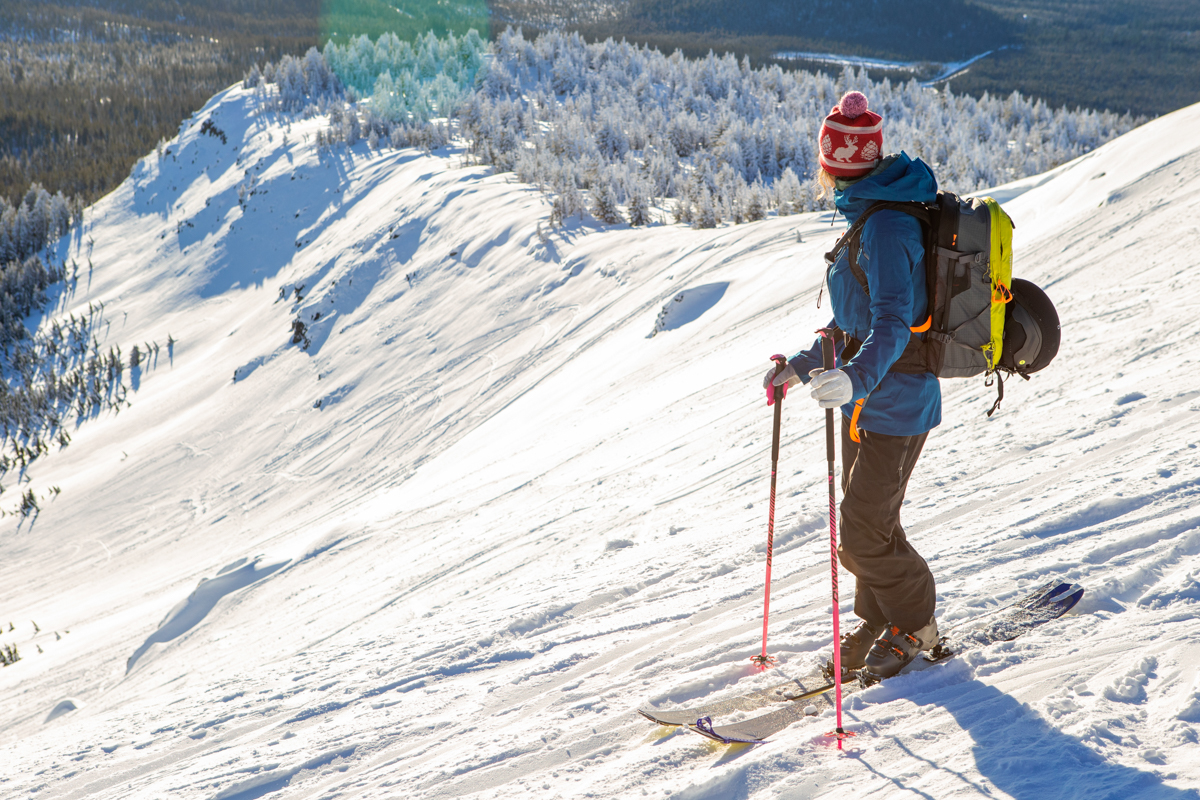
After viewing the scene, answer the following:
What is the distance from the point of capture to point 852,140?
235 centimetres

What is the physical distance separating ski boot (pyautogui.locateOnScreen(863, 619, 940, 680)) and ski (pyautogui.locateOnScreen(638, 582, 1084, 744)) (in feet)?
0.22

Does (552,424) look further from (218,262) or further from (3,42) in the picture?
(3,42)

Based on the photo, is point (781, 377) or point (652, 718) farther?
point (652, 718)

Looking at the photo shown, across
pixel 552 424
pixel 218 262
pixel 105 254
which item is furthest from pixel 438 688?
pixel 105 254

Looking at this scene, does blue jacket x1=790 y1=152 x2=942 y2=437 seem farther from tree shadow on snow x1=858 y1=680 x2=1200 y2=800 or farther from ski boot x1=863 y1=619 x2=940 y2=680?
tree shadow on snow x1=858 y1=680 x2=1200 y2=800

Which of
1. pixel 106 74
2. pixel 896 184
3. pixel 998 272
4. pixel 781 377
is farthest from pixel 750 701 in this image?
pixel 106 74

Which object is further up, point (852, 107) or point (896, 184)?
point (852, 107)

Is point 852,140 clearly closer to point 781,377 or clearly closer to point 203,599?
point 781,377

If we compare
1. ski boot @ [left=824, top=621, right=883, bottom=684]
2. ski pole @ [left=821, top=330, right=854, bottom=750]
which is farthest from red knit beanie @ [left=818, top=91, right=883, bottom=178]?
ski boot @ [left=824, top=621, right=883, bottom=684]

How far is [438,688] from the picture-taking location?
3.51 metres

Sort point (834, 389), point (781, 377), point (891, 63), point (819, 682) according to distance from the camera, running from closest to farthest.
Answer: point (834, 389) < point (781, 377) < point (819, 682) < point (891, 63)

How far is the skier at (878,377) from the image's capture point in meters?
2.20

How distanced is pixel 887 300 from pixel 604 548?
3.05 m

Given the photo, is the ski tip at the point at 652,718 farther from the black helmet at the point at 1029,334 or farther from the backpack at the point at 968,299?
the black helmet at the point at 1029,334
